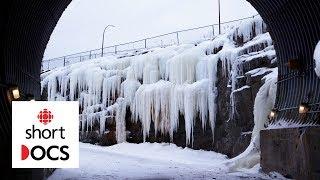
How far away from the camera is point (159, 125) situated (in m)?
29.8

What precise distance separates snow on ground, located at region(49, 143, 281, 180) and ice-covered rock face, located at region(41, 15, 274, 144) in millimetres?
1321

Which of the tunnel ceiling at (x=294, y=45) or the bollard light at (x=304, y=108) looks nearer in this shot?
the bollard light at (x=304, y=108)

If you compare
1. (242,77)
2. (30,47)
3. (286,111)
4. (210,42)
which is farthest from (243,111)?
(30,47)

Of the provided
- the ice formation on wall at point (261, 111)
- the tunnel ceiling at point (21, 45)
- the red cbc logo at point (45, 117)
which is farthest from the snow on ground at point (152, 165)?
the red cbc logo at point (45, 117)

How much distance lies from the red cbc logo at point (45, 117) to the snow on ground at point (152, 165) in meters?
5.14

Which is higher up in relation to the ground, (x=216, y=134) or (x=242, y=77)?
(x=242, y=77)

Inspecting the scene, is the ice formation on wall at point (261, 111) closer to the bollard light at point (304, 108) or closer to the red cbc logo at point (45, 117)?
the bollard light at point (304, 108)

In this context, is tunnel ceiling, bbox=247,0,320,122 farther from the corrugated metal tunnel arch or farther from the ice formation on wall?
the ice formation on wall

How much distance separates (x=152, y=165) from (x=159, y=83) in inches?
394

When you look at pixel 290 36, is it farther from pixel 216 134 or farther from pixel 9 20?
pixel 216 134

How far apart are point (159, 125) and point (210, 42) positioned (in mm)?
6669

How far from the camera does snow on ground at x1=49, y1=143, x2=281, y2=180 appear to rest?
15.8m

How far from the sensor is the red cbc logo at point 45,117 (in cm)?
989

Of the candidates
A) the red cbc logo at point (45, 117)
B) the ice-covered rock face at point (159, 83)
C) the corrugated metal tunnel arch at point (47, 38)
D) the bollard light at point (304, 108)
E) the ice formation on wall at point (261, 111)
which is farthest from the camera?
the ice-covered rock face at point (159, 83)
